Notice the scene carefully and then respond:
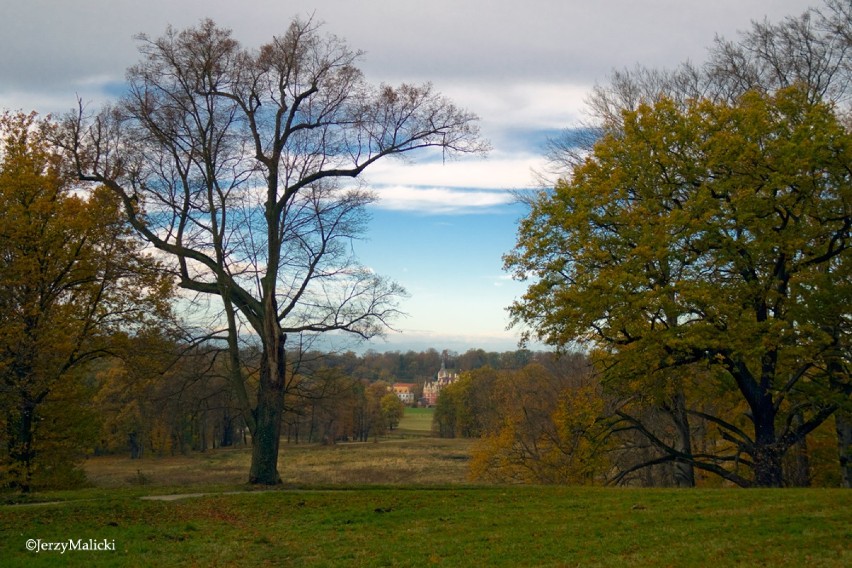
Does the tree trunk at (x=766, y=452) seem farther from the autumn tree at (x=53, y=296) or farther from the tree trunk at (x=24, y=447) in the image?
the tree trunk at (x=24, y=447)

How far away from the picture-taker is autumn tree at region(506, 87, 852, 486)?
14.9 meters

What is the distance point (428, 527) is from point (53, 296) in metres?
14.9

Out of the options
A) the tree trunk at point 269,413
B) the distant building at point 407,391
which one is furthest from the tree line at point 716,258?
the distant building at point 407,391

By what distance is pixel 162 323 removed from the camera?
16938 mm

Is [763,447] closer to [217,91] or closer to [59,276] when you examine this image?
[217,91]

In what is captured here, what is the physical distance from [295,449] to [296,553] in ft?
195

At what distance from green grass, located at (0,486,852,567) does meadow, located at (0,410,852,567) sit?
1.0 inches

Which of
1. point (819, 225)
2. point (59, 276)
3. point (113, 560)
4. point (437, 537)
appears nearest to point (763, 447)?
point (819, 225)

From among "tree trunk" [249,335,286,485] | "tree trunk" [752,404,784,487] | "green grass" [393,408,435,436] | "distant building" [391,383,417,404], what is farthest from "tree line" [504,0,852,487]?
"distant building" [391,383,417,404]

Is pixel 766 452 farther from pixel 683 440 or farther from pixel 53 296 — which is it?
pixel 53 296

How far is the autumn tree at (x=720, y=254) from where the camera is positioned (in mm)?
14945

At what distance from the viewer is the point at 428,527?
1050cm

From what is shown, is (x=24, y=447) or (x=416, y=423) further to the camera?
(x=416, y=423)

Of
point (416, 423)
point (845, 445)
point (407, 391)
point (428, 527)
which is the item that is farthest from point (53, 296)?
point (407, 391)
